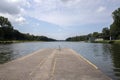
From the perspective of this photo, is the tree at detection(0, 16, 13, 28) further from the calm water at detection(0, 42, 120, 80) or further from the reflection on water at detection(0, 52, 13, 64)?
the reflection on water at detection(0, 52, 13, 64)

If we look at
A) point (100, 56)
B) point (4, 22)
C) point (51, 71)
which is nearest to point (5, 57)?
point (100, 56)

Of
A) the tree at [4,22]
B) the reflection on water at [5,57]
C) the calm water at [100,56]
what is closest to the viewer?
the calm water at [100,56]

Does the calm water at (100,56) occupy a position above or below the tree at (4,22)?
below

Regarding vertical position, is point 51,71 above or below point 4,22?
below

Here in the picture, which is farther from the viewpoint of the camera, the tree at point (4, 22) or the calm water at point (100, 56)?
the tree at point (4, 22)

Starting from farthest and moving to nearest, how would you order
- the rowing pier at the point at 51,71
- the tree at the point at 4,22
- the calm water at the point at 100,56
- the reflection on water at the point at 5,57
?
the tree at the point at 4,22
the reflection on water at the point at 5,57
the calm water at the point at 100,56
the rowing pier at the point at 51,71

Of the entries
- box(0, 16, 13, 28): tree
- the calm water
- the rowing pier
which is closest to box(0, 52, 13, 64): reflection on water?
the calm water

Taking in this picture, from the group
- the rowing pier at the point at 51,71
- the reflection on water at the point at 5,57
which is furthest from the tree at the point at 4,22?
the rowing pier at the point at 51,71

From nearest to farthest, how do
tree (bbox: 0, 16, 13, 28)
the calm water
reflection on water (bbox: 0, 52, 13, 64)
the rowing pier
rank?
the rowing pier
the calm water
reflection on water (bbox: 0, 52, 13, 64)
tree (bbox: 0, 16, 13, 28)

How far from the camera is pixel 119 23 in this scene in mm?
130000

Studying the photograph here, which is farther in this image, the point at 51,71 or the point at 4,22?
the point at 4,22

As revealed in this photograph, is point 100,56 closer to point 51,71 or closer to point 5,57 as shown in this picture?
point 5,57

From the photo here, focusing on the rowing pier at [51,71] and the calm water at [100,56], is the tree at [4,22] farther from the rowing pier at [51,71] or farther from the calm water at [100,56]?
the rowing pier at [51,71]

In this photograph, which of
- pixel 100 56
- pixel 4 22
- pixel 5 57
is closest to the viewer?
pixel 5 57
